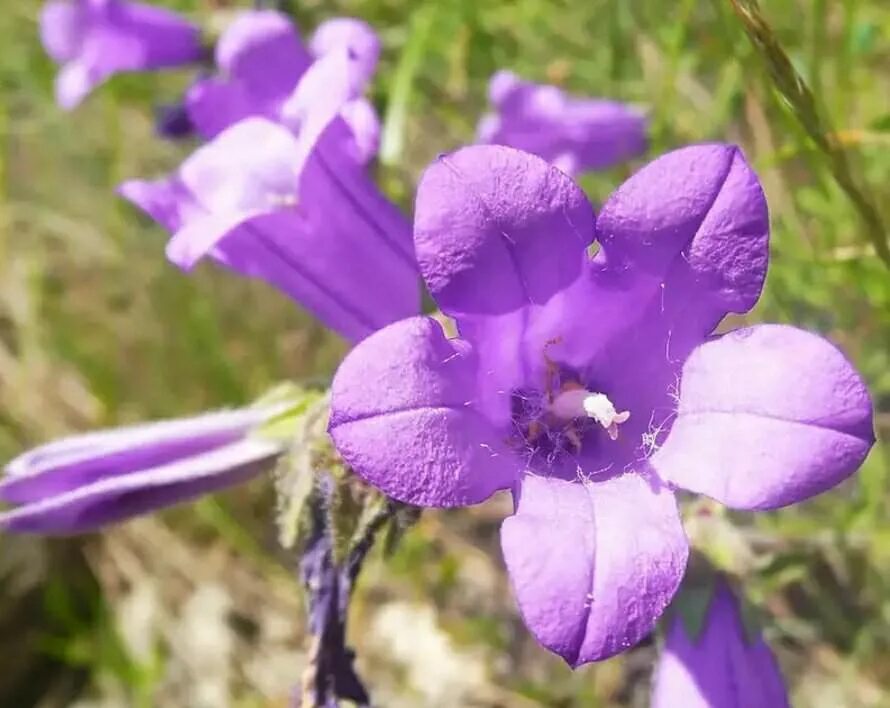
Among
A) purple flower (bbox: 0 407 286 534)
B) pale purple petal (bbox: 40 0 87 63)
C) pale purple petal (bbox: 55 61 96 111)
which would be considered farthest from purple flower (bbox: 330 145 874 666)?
pale purple petal (bbox: 40 0 87 63)

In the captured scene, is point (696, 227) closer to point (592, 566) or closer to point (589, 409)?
point (589, 409)

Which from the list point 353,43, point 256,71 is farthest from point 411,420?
point 256,71

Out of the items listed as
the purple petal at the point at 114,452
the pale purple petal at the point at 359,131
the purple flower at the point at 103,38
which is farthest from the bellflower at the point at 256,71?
the purple flower at the point at 103,38

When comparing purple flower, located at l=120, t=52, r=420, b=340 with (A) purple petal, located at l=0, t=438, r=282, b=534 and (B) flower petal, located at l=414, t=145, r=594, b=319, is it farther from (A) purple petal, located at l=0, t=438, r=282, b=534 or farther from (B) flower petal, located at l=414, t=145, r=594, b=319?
(B) flower petal, located at l=414, t=145, r=594, b=319

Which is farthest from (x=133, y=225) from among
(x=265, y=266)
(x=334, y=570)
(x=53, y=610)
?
(x=334, y=570)

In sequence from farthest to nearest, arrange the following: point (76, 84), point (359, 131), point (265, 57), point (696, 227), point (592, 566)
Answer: point (76, 84) < point (265, 57) < point (359, 131) < point (696, 227) < point (592, 566)

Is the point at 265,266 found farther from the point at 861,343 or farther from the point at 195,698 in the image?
the point at 195,698
